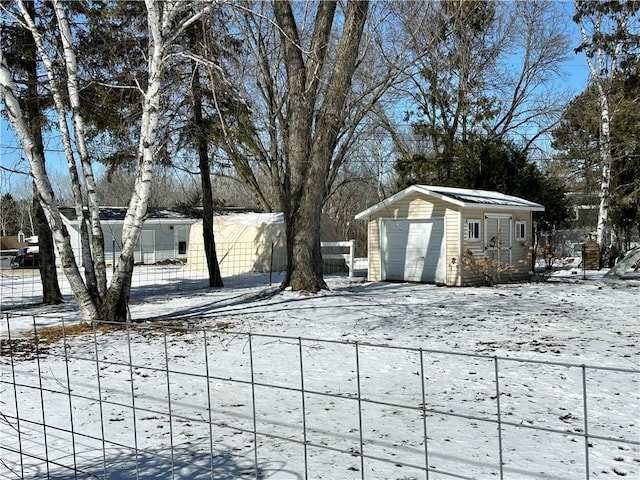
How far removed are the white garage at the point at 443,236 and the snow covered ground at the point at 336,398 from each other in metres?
5.84

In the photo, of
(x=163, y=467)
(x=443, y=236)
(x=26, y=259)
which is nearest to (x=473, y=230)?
(x=443, y=236)

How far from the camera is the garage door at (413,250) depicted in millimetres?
19484

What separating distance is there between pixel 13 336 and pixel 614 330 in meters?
10.6

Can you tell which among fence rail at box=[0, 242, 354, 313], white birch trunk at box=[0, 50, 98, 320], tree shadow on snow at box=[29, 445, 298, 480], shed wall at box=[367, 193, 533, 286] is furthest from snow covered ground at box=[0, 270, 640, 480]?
fence rail at box=[0, 242, 354, 313]

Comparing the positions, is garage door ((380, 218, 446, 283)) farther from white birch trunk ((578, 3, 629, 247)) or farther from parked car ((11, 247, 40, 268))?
parked car ((11, 247, 40, 268))

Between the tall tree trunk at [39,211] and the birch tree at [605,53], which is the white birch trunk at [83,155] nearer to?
the tall tree trunk at [39,211]

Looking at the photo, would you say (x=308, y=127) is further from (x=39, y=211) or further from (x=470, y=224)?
(x=39, y=211)

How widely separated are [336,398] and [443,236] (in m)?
13.6

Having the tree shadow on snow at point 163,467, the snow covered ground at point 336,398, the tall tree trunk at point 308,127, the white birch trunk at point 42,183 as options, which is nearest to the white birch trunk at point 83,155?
the white birch trunk at point 42,183

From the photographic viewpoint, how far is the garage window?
1914 cm

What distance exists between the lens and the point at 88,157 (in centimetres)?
1079

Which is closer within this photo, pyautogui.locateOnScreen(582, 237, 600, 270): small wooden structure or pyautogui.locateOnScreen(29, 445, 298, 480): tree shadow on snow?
pyautogui.locateOnScreen(29, 445, 298, 480): tree shadow on snow

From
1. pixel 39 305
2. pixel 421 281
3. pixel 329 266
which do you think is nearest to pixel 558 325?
pixel 421 281

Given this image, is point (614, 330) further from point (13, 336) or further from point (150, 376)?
point (13, 336)
